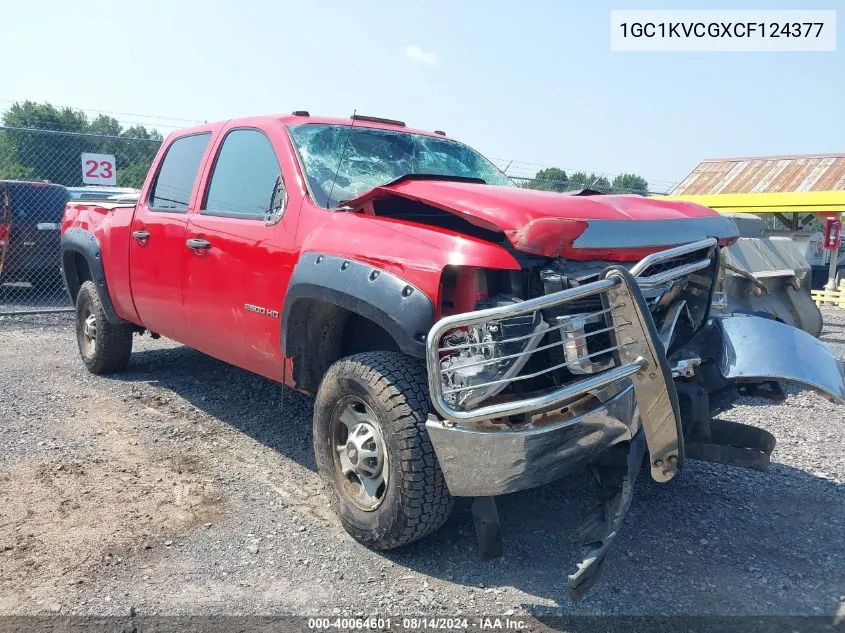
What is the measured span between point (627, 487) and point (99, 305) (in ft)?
14.8

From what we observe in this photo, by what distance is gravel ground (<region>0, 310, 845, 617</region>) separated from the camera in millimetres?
3012

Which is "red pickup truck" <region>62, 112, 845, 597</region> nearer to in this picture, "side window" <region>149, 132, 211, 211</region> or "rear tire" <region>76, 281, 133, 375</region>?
"side window" <region>149, 132, 211, 211</region>

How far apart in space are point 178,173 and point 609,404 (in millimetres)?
3527

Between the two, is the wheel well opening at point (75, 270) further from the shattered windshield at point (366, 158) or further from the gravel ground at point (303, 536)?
the shattered windshield at point (366, 158)

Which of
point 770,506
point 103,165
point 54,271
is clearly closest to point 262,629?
point 770,506

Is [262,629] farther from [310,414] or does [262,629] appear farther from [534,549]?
[310,414]

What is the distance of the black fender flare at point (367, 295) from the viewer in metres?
2.97

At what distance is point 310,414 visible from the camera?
17.5 ft

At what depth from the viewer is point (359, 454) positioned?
10.9ft

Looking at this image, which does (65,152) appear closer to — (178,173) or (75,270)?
(75,270)

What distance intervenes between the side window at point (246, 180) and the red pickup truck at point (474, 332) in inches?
0.6

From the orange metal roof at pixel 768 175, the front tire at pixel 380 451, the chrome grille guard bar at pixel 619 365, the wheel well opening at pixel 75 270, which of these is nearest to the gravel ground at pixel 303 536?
the front tire at pixel 380 451

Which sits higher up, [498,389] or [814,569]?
[498,389]

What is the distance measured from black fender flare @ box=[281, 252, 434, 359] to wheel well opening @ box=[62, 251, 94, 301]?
3.68m
